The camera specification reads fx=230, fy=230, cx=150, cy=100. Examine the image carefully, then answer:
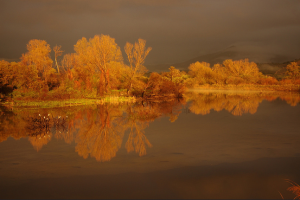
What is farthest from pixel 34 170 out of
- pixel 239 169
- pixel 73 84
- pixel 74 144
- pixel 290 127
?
pixel 73 84

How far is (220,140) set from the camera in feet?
33.7

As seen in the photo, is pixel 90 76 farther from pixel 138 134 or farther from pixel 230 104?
pixel 138 134

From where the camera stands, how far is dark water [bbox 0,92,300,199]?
5.71 metres

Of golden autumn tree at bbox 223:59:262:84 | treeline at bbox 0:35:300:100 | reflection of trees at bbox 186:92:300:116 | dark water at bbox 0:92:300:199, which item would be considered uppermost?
golden autumn tree at bbox 223:59:262:84

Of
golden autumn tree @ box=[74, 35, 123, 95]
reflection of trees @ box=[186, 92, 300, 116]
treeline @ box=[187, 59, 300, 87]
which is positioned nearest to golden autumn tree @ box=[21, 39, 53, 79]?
golden autumn tree @ box=[74, 35, 123, 95]

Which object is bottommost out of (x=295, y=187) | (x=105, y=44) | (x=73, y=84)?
(x=295, y=187)

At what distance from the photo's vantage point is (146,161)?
7.55 meters

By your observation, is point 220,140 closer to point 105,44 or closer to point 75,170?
point 75,170

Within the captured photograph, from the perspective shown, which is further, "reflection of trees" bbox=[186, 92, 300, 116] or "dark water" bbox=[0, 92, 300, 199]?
"reflection of trees" bbox=[186, 92, 300, 116]

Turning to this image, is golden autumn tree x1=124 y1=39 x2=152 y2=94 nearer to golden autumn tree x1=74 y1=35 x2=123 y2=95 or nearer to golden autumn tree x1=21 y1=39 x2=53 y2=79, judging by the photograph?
golden autumn tree x1=74 y1=35 x2=123 y2=95

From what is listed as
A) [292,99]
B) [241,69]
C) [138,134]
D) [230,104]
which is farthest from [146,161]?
[241,69]

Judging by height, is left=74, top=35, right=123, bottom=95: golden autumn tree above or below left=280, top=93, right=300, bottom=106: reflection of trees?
above

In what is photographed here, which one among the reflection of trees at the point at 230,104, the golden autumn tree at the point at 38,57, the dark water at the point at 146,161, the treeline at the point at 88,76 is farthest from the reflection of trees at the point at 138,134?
the golden autumn tree at the point at 38,57

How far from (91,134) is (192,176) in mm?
5994
